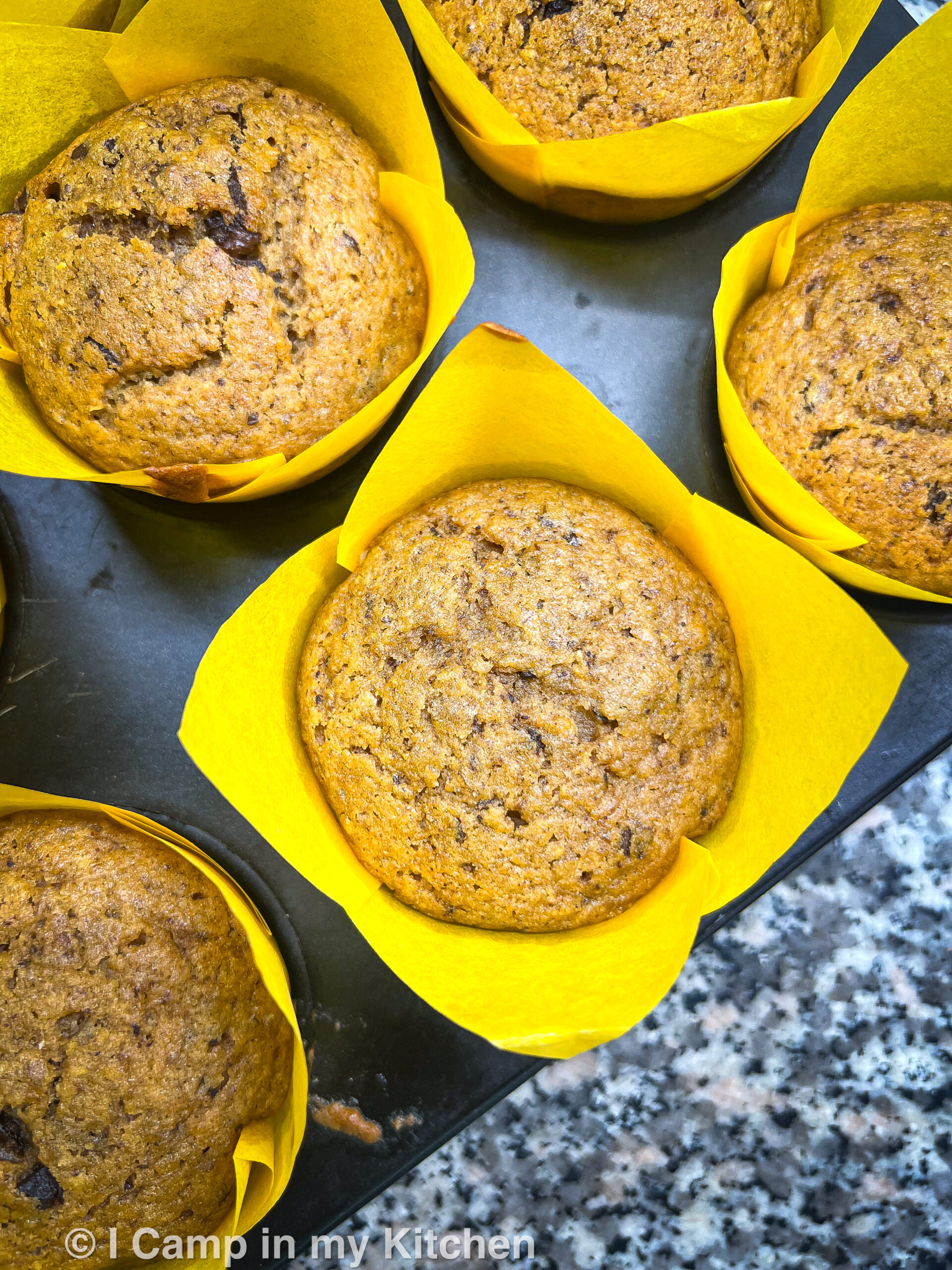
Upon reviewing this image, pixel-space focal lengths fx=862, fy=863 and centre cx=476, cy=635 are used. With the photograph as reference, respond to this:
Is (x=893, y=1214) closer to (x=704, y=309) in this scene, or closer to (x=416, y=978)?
(x=416, y=978)

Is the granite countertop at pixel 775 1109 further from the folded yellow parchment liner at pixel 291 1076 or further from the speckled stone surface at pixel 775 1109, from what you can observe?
the folded yellow parchment liner at pixel 291 1076

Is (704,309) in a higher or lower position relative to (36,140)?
lower

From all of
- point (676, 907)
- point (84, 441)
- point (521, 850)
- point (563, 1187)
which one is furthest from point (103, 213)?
point (563, 1187)

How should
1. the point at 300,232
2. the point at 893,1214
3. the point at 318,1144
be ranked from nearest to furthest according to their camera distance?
the point at 300,232
the point at 318,1144
the point at 893,1214

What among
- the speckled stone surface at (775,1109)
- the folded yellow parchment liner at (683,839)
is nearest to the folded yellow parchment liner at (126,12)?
the folded yellow parchment liner at (683,839)

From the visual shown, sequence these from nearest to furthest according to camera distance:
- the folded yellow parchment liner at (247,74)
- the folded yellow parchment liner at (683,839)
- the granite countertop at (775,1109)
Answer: the folded yellow parchment liner at (683,839) → the folded yellow parchment liner at (247,74) → the granite countertop at (775,1109)

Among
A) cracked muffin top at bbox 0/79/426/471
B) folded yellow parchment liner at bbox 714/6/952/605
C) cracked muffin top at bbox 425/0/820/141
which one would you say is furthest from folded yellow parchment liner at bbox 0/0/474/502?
folded yellow parchment liner at bbox 714/6/952/605
